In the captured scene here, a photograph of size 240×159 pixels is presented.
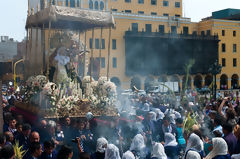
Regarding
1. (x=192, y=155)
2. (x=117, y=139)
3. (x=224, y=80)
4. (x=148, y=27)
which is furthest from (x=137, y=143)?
(x=224, y=80)

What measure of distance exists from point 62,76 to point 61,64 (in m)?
0.58

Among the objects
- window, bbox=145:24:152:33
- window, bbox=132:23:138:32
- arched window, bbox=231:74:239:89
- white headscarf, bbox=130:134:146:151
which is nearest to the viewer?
white headscarf, bbox=130:134:146:151

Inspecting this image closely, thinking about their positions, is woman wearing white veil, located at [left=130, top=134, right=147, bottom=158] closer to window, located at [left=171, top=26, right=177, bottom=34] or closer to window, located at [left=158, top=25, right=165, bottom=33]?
window, located at [left=158, top=25, right=165, bottom=33]

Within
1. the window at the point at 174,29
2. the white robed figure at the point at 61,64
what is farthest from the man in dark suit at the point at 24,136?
the window at the point at 174,29

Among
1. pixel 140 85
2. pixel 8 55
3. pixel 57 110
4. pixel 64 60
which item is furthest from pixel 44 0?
pixel 8 55

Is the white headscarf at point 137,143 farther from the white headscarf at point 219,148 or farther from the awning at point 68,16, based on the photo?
the awning at point 68,16

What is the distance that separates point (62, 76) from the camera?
1180cm

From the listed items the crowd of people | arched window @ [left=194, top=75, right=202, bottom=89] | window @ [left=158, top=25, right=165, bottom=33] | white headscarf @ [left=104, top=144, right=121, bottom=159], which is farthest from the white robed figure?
arched window @ [left=194, top=75, right=202, bottom=89]

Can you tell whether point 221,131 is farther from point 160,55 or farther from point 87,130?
point 160,55

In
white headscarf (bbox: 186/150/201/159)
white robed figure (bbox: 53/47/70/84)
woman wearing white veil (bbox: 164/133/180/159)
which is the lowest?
woman wearing white veil (bbox: 164/133/180/159)

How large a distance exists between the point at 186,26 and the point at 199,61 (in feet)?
17.1

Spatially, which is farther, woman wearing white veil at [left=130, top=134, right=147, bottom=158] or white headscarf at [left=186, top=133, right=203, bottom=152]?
woman wearing white veil at [left=130, top=134, right=147, bottom=158]

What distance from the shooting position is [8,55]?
53.6m

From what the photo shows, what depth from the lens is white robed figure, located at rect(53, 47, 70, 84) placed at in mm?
11788
